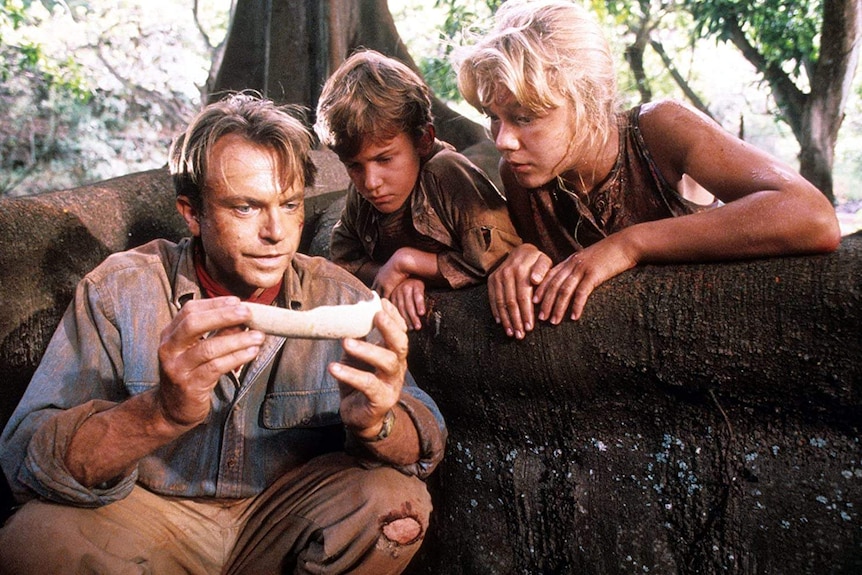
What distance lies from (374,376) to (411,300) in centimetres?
91

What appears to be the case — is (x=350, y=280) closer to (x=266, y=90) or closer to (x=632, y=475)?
(x=632, y=475)

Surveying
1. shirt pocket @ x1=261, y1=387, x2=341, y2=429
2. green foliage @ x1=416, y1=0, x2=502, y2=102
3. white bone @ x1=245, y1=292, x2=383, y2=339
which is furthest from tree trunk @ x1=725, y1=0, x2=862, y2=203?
white bone @ x1=245, y1=292, x2=383, y2=339

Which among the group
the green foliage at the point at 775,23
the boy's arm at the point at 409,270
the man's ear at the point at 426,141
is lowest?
the boy's arm at the point at 409,270

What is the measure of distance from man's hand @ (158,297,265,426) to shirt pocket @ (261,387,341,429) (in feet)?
1.52

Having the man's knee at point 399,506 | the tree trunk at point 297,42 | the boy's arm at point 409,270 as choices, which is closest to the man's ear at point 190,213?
the boy's arm at point 409,270

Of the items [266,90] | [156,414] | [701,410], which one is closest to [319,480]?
[156,414]

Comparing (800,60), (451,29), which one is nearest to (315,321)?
(800,60)

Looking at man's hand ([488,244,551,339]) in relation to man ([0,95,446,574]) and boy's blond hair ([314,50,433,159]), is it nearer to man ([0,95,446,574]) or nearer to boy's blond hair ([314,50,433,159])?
man ([0,95,446,574])

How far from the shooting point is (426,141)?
3.15m

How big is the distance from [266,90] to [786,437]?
4.17 meters

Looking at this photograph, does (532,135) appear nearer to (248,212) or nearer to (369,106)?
(369,106)

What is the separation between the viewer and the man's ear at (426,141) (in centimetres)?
313

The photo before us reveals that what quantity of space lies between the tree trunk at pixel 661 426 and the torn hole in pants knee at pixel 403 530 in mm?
507

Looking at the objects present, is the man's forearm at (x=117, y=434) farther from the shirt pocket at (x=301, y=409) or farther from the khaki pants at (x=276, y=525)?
the shirt pocket at (x=301, y=409)
